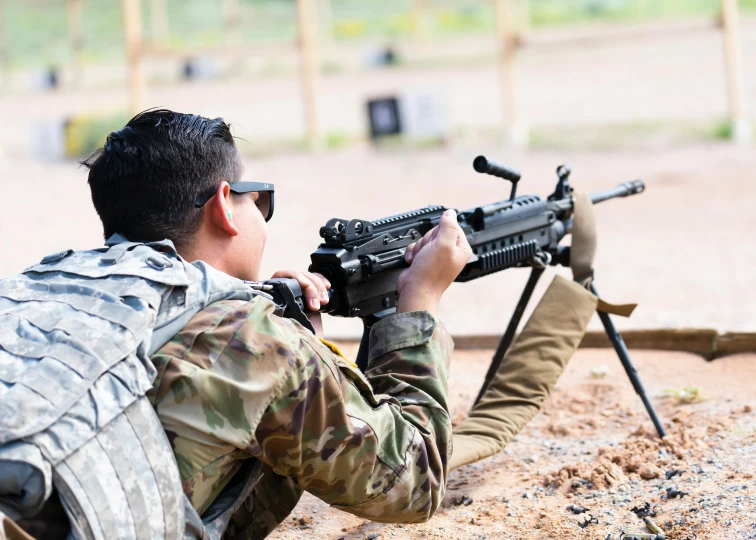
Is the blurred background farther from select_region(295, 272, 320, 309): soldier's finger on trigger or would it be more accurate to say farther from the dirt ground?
select_region(295, 272, 320, 309): soldier's finger on trigger

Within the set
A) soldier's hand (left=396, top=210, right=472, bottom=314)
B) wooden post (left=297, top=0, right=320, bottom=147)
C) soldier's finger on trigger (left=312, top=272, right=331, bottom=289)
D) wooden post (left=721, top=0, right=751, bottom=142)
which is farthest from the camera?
wooden post (left=297, top=0, right=320, bottom=147)

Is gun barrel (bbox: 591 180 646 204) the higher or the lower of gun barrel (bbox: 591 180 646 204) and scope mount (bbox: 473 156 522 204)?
the lower

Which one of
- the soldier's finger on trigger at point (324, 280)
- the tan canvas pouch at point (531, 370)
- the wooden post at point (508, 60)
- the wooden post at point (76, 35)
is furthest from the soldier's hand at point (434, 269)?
the wooden post at point (76, 35)

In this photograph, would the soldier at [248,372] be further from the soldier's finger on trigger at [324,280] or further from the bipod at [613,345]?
the bipod at [613,345]

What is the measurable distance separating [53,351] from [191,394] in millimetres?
264

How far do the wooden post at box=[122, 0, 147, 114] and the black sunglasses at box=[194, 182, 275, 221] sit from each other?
10.7m

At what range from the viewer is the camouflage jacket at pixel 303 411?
1795mm

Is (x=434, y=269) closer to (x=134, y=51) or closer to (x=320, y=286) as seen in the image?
(x=320, y=286)

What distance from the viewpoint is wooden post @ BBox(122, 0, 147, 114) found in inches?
484

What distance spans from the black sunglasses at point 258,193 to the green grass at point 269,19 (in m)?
21.7

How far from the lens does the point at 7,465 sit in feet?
5.29

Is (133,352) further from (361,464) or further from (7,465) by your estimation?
(361,464)

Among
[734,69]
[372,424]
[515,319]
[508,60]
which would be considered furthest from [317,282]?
[508,60]

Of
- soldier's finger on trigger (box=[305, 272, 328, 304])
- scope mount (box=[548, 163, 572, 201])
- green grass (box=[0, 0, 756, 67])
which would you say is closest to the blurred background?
scope mount (box=[548, 163, 572, 201])
